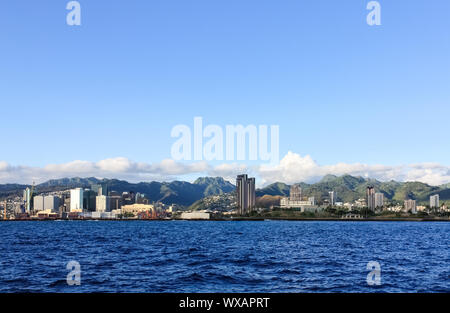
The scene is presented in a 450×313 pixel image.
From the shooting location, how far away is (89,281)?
46375 mm

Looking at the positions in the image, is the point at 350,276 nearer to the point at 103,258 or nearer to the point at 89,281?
the point at 89,281

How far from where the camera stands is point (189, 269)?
56906 millimetres

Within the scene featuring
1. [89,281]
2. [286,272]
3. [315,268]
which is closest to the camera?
[89,281]

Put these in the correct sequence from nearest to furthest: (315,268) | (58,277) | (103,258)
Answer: (58,277), (315,268), (103,258)

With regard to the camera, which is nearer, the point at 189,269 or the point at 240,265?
the point at 189,269
